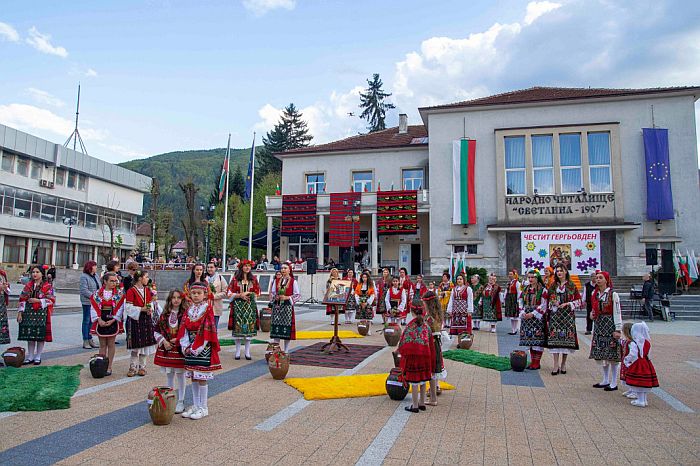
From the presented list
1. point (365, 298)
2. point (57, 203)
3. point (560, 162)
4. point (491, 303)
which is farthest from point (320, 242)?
point (57, 203)

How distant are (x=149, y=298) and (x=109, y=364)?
1.25m

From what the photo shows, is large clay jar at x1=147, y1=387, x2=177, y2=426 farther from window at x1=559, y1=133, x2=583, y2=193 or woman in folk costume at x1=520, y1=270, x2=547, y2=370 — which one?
window at x1=559, y1=133, x2=583, y2=193

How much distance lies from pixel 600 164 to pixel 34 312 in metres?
29.5

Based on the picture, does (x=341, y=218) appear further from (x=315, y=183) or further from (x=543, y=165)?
(x=543, y=165)

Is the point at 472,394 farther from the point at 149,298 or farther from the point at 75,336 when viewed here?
the point at 75,336

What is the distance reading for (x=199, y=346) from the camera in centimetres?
586

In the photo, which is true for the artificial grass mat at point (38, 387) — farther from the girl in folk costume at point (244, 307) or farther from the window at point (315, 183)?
the window at point (315, 183)

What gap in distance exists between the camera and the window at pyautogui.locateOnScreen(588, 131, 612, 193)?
29.4 metres

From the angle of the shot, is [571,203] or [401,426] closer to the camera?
[401,426]

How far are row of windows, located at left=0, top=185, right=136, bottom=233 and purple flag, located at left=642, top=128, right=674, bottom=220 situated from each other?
4637cm

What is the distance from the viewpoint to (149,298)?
8578 mm

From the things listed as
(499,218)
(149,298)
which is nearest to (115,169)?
(499,218)

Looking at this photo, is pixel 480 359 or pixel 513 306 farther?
pixel 513 306

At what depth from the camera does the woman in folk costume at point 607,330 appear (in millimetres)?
7844
